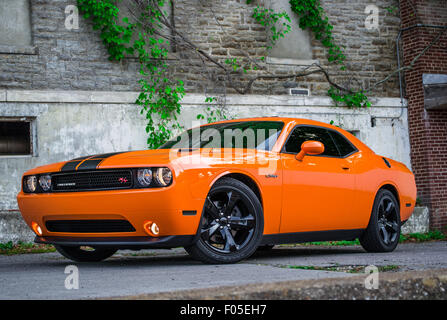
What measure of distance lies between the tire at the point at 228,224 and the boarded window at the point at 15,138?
669cm

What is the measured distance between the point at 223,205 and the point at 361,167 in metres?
2.32

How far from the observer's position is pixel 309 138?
7.34 meters

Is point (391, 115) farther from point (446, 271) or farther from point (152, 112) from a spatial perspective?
point (446, 271)

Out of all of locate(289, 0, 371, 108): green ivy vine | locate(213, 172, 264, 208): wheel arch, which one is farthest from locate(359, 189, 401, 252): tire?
locate(289, 0, 371, 108): green ivy vine

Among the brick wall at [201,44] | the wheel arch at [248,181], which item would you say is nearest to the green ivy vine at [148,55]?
the brick wall at [201,44]

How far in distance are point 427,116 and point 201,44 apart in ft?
17.1

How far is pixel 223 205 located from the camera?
6.00 m

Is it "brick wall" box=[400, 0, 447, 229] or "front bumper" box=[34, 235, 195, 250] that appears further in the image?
"brick wall" box=[400, 0, 447, 229]

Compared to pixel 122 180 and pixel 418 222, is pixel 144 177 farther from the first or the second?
pixel 418 222

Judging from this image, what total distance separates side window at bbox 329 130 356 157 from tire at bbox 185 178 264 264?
195 cm

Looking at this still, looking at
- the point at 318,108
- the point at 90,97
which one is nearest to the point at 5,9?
the point at 90,97

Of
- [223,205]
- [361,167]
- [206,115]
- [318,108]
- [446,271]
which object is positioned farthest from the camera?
[318,108]

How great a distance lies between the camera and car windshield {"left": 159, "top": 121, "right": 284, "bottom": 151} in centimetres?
677

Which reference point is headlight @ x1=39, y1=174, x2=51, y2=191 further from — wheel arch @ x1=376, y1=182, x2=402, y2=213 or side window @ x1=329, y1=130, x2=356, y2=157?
wheel arch @ x1=376, y1=182, x2=402, y2=213
